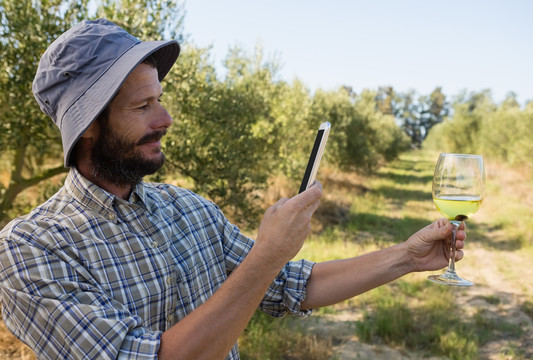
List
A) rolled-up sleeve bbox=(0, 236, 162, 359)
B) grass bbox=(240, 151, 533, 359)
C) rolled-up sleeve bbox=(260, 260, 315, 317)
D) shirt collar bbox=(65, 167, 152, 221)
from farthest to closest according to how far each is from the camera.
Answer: grass bbox=(240, 151, 533, 359) < rolled-up sleeve bbox=(260, 260, 315, 317) < shirt collar bbox=(65, 167, 152, 221) < rolled-up sleeve bbox=(0, 236, 162, 359)

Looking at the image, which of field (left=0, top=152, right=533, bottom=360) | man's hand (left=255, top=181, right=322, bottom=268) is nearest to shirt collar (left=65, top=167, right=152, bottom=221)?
man's hand (left=255, top=181, right=322, bottom=268)

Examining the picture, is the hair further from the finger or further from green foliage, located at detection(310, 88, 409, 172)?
green foliage, located at detection(310, 88, 409, 172)

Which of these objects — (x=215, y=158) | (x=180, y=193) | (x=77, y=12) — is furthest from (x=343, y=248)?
(x=180, y=193)

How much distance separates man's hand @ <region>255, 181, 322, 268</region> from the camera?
1390mm

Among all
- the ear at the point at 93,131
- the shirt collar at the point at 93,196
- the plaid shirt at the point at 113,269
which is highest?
the ear at the point at 93,131

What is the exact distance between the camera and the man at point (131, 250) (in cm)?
131

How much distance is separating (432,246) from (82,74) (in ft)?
4.96

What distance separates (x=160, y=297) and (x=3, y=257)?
513 millimetres

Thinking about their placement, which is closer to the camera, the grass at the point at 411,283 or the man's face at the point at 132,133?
the man's face at the point at 132,133

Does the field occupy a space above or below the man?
below

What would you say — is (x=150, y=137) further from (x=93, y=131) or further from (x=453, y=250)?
(x=453, y=250)

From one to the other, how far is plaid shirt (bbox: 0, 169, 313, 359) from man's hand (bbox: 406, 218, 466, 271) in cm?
45

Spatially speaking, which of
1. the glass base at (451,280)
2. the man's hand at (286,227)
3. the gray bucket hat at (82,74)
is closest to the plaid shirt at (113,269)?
the gray bucket hat at (82,74)

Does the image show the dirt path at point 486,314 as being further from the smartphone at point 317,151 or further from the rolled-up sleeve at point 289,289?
the smartphone at point 317,151
